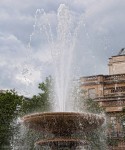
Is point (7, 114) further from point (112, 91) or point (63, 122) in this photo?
point (112, 91)

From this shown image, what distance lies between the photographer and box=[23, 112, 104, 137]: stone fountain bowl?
17.3m

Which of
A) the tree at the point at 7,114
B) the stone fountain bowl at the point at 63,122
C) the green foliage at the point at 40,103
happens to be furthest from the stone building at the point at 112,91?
the stone fountain bowl at the point at 63,122

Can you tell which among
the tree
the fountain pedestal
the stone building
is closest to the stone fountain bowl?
the fountain pedestal

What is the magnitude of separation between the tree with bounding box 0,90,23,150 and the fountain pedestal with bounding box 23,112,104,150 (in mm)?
15109

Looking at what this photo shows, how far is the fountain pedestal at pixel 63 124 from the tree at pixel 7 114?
15109mm

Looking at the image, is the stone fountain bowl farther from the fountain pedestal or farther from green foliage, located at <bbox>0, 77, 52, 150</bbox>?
green foliage, located at <bbox>0, 77, 52, 150</bbox>

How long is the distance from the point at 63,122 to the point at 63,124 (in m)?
0.18

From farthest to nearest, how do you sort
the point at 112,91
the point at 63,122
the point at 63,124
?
the point at 112,91 < the point at 63,124 < the point at 63,122

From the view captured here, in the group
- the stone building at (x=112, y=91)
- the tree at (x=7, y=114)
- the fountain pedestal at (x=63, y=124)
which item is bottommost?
the fountain pedestal at (x=63, y=124)

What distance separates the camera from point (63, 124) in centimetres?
1770

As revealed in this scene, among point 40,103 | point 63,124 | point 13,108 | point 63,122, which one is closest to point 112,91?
point 40,103

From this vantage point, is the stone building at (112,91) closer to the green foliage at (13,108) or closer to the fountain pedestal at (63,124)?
the green foliage at (13,108)

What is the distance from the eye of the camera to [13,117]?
115 ft

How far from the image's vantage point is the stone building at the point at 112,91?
47.1 m
